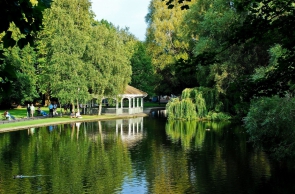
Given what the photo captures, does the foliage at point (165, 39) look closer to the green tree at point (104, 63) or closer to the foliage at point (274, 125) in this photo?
the green tree at point (104, 63)

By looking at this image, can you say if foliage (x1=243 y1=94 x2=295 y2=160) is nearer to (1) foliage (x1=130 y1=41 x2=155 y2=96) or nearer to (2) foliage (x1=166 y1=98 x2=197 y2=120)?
(2) foliage (x1=166 y1=98 x2=197 y2=120)

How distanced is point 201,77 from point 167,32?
1310cm

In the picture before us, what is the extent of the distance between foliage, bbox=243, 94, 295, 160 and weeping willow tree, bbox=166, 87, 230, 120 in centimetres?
1918

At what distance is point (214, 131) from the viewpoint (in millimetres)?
32156

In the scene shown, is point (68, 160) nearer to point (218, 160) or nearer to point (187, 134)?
point (218, 160)

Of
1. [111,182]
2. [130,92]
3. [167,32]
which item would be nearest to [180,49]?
[167,32]

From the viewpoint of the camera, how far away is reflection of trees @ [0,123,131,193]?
1565 cm

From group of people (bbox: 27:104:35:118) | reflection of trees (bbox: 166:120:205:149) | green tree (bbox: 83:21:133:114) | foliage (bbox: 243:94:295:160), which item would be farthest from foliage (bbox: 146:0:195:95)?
foliage (bbox: 243:94:295:160)

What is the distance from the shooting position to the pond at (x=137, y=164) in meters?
15.3

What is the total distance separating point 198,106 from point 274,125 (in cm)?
2289

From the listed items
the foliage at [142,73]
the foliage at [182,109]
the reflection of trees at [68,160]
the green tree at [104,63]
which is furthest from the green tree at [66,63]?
the foliage at [142,73]

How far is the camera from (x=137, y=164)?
63.6 ft

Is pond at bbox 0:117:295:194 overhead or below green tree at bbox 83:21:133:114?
below

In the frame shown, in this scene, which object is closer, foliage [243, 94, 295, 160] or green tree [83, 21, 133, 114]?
foliage [243, 94, 295, 160]
